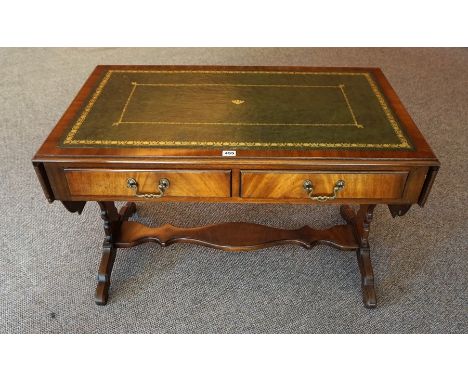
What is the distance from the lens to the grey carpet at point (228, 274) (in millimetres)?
1730

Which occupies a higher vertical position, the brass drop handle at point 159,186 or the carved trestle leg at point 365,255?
the brass drop handle at point 159,186

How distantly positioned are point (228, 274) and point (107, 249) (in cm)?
59

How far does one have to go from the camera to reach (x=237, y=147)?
4.43 ft

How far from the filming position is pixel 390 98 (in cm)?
165

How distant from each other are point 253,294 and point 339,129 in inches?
33.8

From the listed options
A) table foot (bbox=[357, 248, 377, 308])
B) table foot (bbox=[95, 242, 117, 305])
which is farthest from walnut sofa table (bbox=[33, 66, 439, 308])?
table foot (bbox=[95, 242, 117, 305])

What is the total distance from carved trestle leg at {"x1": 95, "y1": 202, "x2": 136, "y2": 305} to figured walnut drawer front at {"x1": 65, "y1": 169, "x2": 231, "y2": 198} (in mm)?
349

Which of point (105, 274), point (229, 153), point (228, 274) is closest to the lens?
point (229, 153)

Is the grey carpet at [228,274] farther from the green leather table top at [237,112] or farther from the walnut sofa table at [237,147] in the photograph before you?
the green leather table top at [237,112]

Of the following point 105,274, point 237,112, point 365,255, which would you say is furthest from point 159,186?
point 365,255

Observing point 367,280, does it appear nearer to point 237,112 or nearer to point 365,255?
point 365,255

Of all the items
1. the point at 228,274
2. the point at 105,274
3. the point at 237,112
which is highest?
the point at 237,112

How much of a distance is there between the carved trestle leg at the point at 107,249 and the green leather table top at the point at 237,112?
44cm

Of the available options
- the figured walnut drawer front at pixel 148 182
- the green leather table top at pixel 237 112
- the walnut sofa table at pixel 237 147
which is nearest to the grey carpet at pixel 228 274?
the walnut sofa table at pixel 237 147
